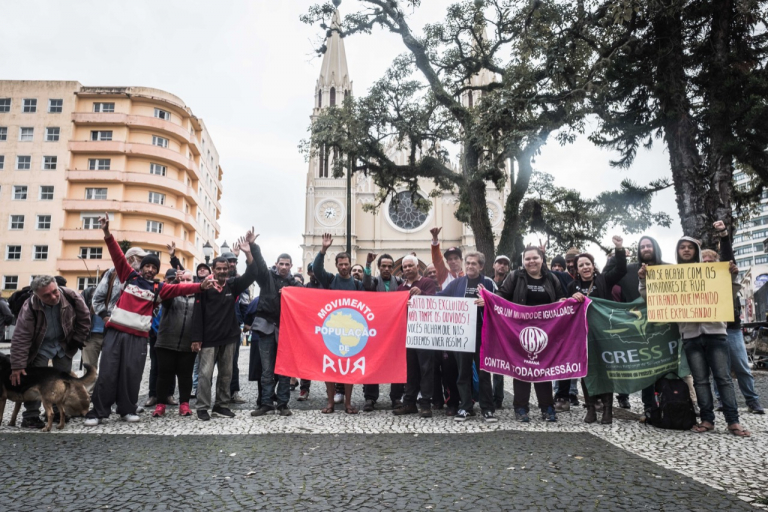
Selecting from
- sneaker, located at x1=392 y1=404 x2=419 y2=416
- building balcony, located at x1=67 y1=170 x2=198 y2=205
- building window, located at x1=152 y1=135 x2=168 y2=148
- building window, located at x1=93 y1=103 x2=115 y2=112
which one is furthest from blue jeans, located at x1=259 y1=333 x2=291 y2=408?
building window, located at x1=93 y1=103 x2=115 y2=112

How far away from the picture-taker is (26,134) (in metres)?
44.3

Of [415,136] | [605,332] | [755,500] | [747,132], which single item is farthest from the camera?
[415,136]

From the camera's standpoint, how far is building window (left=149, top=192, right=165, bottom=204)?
150ft

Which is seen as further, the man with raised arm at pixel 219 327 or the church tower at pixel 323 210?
the church tower at pixel 323 210

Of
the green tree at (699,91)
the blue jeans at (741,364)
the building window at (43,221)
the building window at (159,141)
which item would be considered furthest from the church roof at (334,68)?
the blue jeans at (741,364)

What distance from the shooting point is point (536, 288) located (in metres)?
6.52

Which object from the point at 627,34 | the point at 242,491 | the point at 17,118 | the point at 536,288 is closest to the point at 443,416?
the point at 536,288

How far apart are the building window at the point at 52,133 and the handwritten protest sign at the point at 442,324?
48099 mm

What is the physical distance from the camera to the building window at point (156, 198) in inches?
1797

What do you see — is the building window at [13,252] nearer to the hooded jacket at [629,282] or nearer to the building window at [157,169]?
the building window at [157,169]

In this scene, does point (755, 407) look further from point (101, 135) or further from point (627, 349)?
point (101, 135)

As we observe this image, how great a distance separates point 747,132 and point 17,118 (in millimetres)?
51385

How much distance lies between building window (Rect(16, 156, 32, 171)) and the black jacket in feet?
164

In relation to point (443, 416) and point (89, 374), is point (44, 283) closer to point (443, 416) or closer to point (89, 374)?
point (89, 374)
